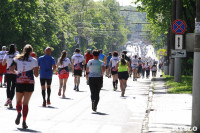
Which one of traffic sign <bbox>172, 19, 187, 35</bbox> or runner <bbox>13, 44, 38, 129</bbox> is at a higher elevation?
traffic sign <bbox>172, 19, 187, 35</bbox>

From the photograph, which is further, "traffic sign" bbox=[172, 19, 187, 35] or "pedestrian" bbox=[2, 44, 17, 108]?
"traffic sign" bbox=[172, 19, 187, 35]

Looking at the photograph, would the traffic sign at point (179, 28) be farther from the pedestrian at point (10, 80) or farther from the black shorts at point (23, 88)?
the black shorts at point (23, 88)

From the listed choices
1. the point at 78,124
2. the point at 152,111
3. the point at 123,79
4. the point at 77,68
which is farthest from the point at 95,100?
the point at 77,68

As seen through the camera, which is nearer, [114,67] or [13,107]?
[13,107]

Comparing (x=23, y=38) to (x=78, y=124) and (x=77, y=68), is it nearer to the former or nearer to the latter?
(x=77, y=68)

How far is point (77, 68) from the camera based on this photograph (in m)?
22.6

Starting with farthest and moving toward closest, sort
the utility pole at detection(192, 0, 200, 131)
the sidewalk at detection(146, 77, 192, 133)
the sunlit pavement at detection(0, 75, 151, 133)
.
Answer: the sunlit pavement at detection(0, 75, 151, 133), the sidewalk at detection(146, 77, 192, 133), the utility pole at detection(192, 0, 200, 131)

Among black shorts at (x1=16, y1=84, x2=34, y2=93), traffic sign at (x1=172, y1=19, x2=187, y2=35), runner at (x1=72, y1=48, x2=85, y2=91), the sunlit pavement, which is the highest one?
traffic sign at (x1=172, y1=19, x2=187, y2=35)

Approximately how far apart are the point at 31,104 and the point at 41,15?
43641mm

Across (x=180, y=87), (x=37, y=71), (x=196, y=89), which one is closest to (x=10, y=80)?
(x=37, y=71)

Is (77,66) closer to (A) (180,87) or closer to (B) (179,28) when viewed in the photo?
(B) (179,28)

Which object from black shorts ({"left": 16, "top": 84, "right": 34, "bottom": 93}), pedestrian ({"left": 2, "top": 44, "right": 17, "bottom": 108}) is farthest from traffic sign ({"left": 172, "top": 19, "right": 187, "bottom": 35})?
black shorts ({"left": 16, "top": 84, "right": 34, "bottom": 93})

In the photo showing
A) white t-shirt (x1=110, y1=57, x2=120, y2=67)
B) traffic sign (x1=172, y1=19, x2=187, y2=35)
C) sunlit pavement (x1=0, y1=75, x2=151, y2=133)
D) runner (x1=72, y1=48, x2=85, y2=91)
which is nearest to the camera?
sunlit pavement (x1=0, y1=75, x2=151, y2=133)

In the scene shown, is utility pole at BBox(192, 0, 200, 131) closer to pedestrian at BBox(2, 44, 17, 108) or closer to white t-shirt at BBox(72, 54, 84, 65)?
pedestrian at BBox(2, 44, 17, 108)
